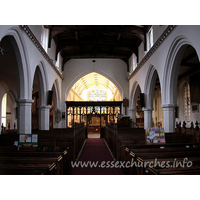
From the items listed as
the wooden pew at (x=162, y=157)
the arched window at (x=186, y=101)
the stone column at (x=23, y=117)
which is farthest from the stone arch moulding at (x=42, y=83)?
the arched window at (x=186, y=101)

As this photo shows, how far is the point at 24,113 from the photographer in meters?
8.17

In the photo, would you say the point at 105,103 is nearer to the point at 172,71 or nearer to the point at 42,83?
the point at 42,83

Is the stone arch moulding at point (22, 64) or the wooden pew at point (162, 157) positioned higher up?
the stone arch moulding at point (22, 64)

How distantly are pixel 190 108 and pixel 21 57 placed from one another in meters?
9.83

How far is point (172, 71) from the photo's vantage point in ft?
28.0

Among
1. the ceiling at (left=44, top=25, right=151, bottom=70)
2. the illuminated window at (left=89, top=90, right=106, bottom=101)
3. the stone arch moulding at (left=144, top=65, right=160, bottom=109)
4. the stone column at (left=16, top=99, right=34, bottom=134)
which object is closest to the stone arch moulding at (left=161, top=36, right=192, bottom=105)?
the stone arch moulding at (left=144, top=65, right=160, bottom=109)

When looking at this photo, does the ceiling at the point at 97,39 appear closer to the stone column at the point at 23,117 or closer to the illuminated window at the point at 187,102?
the illuminated window at the point at 187,102

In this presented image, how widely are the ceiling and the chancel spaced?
0.05 m

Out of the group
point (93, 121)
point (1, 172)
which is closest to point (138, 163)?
point (1, 172)

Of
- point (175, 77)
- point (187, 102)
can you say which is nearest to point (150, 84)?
point (187, 102)

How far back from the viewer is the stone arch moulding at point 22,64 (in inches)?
281

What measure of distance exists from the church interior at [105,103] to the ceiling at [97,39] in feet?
0.20

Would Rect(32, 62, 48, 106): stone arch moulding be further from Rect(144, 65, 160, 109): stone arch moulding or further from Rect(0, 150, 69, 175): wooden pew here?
Rect(0, 150, 69, 175): wooden pew

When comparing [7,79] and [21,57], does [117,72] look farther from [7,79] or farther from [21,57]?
[21,57]
